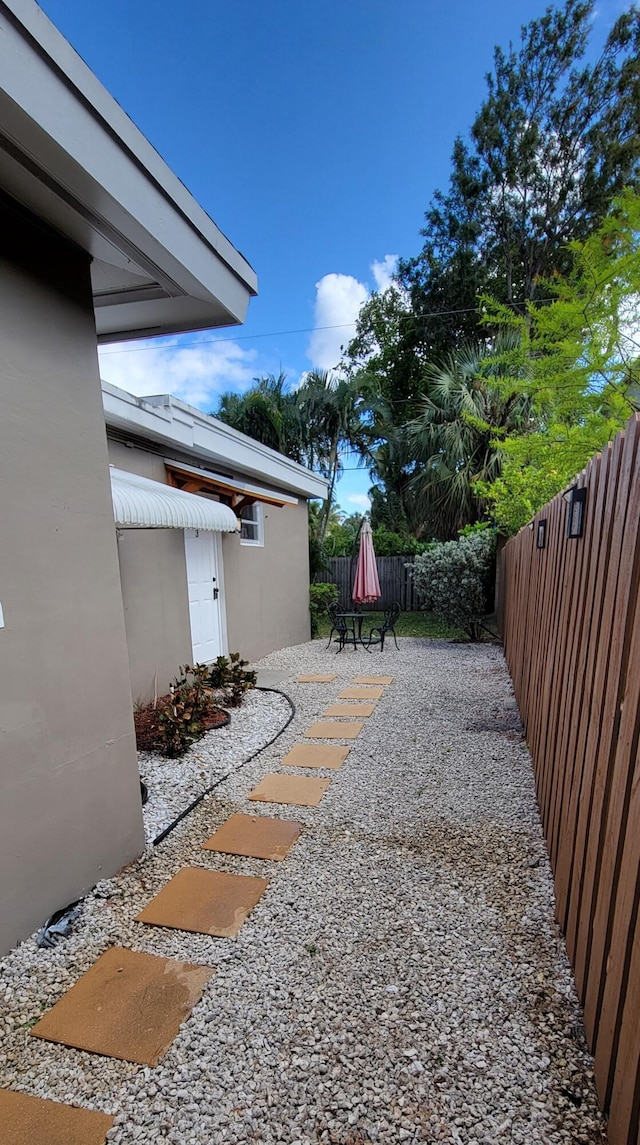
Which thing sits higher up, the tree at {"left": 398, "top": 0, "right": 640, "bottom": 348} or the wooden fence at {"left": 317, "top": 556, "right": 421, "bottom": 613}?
the tree at {"left": 398, "top": 0, "right": 640, "bottom": 348}

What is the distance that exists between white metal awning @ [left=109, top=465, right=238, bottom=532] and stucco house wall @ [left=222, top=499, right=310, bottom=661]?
235 centimetres

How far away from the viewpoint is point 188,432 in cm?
587

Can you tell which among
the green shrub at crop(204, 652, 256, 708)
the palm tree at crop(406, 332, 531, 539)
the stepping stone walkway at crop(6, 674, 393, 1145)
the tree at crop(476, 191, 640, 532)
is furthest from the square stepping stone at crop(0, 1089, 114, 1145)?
the palm tree at crop(406, 332, 531, 539)

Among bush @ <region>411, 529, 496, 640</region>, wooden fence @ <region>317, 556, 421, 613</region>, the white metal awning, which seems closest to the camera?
the white metal awning

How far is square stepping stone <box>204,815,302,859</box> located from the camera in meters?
2.97

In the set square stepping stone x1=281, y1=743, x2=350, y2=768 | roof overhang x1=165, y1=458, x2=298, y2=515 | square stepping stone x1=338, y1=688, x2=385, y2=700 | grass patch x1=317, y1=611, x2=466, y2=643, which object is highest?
roof overhang x1=165, y1=458, x2=298, y2=515

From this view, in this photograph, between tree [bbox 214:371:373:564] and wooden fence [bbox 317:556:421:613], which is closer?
wooden fence [bbox 317:556:421:613]

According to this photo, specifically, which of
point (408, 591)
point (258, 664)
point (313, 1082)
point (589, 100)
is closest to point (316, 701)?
point (258, 664)

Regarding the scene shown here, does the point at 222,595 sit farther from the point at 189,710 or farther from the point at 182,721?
the point at 182,721

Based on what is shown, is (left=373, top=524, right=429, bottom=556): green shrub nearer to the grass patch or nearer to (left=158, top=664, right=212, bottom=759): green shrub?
the grass patch

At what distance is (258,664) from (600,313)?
22.0 feet

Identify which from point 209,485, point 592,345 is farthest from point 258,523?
point 592,345

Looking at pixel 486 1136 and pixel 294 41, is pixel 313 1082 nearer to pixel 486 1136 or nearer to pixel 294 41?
pixel 486 1136

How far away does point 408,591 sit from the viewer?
15.2m
